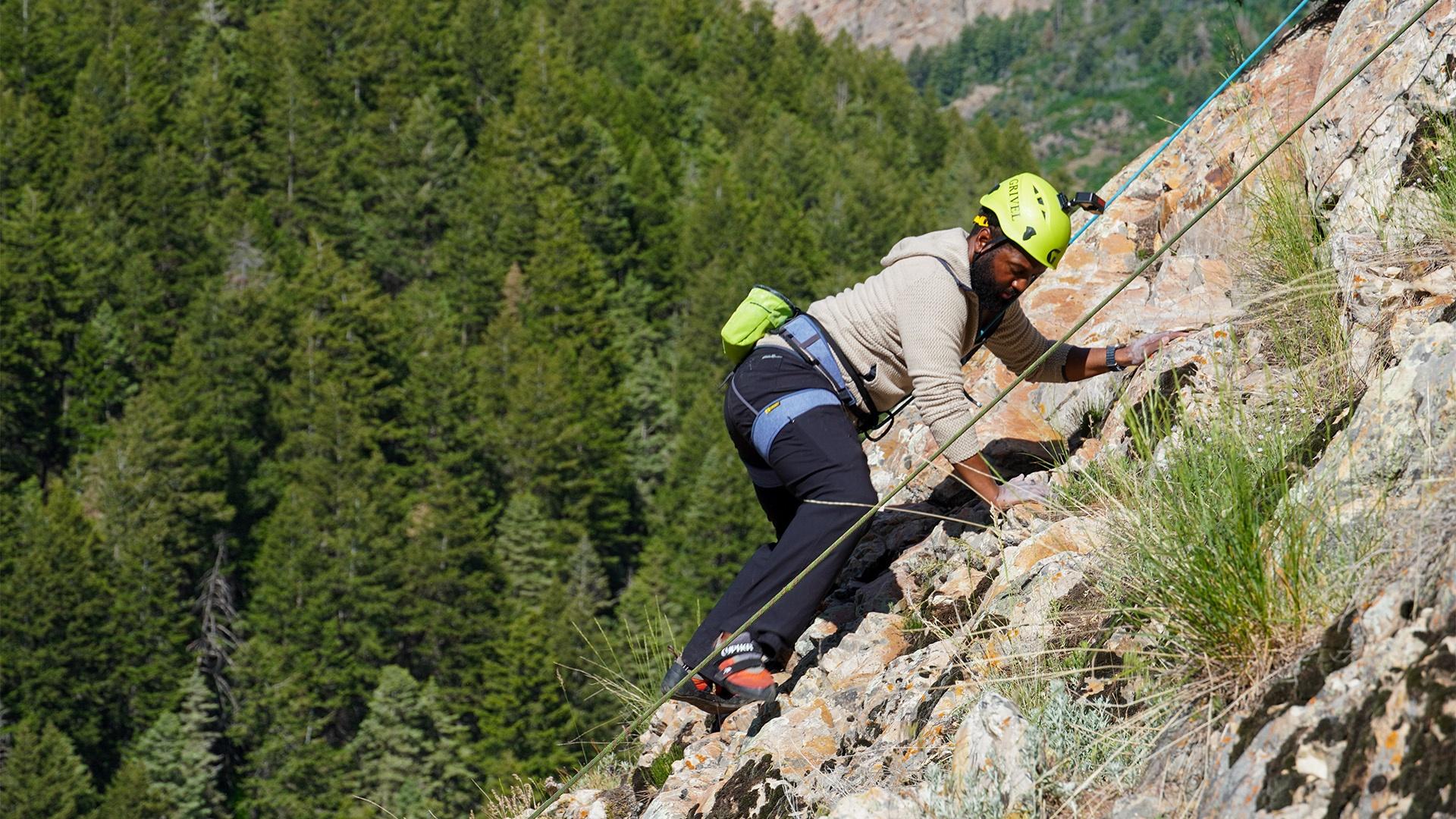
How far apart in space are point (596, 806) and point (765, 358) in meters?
1.63

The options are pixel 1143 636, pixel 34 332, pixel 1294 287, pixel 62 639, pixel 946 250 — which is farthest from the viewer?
pixel 34 332

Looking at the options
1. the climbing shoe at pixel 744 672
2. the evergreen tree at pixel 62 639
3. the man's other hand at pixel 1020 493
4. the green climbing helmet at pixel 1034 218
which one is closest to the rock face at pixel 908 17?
the evergreen tree at pixel 62 639

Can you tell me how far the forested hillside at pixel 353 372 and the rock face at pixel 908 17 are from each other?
90.7 m

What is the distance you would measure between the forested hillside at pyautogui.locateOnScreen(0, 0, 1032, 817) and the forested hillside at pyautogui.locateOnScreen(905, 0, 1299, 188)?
63.4m

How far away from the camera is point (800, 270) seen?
6856 cm

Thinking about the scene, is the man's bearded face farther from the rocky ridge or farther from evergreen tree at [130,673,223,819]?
evergreen tree at [130,673,223,819]

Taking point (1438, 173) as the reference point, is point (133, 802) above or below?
below

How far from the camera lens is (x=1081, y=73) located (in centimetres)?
16212

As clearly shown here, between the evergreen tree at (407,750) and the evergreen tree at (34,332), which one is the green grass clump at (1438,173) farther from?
the evergreen tree at (34,332)

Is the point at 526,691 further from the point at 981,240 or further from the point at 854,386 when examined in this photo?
the point at 981,240

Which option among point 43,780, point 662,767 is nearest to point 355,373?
point 43,780

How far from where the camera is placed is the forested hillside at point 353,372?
4919 cm

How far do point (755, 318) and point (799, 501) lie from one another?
640mm

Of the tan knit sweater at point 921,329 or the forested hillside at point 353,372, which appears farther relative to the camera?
the forested hillside at point 353,372
